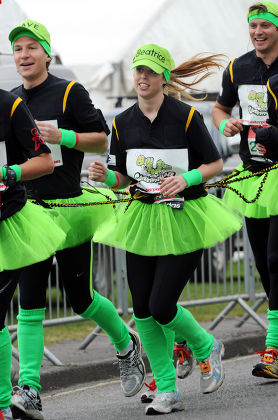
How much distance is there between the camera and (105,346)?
956cm

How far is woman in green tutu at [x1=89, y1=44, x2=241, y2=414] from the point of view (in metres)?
6.19

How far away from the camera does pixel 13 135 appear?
5457 mm

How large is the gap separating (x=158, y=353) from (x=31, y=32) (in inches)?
81.2

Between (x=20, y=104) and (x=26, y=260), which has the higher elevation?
(x=20, y=104)

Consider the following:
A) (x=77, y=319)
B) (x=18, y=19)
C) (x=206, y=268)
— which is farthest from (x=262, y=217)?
(x=18, y=19)

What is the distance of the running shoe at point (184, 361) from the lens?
23.0ft

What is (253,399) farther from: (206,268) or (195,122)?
(206,268)

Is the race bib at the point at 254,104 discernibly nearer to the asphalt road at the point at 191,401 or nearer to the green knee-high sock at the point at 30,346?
the asphalt road at the point at 191,401

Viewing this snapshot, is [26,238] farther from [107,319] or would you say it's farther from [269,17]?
[269,17]

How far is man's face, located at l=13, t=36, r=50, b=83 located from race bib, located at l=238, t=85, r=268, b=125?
1.52 meters

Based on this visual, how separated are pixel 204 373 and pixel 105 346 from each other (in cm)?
313

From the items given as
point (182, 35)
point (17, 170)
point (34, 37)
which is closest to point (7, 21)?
point (34, 37)

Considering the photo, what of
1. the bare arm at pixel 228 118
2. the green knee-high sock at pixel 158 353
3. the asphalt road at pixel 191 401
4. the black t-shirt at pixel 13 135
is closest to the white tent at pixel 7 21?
the bare arm at pixel 228 118

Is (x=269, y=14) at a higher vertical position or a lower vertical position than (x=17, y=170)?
higher
